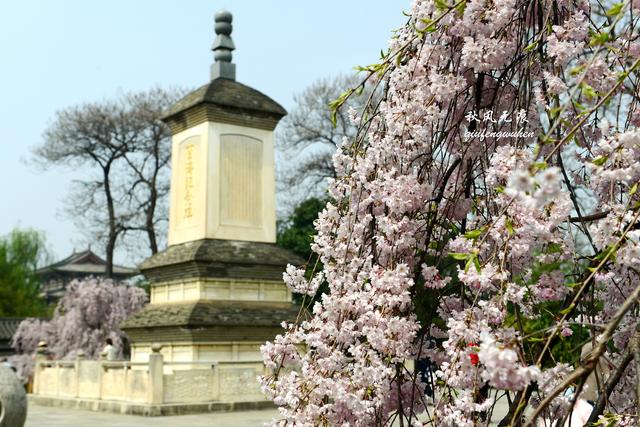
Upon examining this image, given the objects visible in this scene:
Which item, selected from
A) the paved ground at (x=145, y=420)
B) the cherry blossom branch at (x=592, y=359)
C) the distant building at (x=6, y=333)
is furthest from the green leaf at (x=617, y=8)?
the distant building at (x=6, y=333)

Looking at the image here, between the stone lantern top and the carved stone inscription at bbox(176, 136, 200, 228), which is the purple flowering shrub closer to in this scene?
the carved stone inscription at bbox(176, 136, 200, 228)

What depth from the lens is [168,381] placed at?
15828mm

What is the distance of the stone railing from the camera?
618 inches

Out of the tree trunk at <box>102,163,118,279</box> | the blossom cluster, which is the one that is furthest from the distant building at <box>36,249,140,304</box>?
the blossom cluster

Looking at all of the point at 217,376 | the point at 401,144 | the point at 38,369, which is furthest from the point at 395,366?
the point at 38,369

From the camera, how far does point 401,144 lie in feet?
11.0

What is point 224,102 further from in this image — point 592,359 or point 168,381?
point 592,359

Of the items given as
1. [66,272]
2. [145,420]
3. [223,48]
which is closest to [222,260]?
[145,420]

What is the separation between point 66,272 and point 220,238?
137 feet

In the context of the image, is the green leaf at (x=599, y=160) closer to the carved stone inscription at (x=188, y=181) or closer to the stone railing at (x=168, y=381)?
the stone railing at (x=168, y=381)

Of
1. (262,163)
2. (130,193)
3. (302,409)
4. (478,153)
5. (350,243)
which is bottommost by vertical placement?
(302,409)

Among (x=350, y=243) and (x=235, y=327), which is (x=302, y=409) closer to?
(x=350, y=243)

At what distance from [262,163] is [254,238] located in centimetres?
163

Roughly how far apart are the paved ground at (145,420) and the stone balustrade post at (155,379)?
0.43 meters
